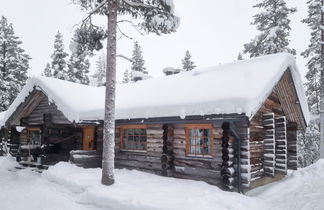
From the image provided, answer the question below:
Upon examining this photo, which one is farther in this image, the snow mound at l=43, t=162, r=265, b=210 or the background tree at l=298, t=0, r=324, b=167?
the background tree at l=298, t=0, r=324, b=167

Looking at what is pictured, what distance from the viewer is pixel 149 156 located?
12.2m

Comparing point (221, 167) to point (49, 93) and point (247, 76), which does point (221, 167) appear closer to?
point (247, 76)

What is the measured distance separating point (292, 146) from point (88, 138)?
1131 centimetres

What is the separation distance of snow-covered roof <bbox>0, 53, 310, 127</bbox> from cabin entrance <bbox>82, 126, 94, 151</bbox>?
177cm

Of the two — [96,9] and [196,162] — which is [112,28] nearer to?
[96,9]

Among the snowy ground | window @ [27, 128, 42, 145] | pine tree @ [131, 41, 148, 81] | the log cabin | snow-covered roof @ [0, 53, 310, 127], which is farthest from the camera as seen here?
pine tree @ [131, 41, 148, 81]

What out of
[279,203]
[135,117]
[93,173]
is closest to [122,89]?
[135,117]

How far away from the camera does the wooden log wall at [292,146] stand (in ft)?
47.6

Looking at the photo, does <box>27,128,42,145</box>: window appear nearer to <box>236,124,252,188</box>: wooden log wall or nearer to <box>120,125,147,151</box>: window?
<box>120,125,147,151</box>: window

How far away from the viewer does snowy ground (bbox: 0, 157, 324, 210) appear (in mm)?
7637

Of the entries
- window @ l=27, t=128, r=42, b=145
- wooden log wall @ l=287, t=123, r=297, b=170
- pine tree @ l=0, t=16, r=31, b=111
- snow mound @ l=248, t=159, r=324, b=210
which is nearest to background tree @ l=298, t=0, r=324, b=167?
wooden log wall @ l=287, t=123, r=297, b=170

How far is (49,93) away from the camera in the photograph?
1410 cm

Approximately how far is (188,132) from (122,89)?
7695 mm

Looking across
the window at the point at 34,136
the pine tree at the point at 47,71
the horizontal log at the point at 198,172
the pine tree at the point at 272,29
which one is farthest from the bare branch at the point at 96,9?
the pine tree at the point at 47,71
